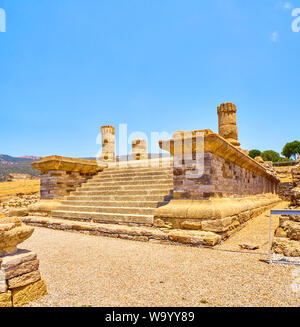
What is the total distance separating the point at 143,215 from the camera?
20.5 feet

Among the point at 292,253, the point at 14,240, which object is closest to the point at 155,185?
the point at 292,253

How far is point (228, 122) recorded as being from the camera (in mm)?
10680

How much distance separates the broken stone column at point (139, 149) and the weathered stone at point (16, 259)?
40.2 ft

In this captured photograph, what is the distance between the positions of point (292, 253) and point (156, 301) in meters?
2.71

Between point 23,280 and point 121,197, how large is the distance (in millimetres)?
5368

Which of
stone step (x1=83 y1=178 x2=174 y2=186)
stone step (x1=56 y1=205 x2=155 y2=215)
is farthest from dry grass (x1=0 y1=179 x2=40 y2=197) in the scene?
stone step (x1=56 y1=205 x2=155 y2=215)

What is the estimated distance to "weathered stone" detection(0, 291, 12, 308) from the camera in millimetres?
2409

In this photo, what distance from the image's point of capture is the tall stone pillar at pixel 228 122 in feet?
34.8

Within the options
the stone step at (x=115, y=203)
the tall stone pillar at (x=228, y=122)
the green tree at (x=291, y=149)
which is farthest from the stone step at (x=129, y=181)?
the green tree at (x=291, y=149)

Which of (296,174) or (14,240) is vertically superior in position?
(296,174)

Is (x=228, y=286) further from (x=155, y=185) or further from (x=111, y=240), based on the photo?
(x=155, y=185)

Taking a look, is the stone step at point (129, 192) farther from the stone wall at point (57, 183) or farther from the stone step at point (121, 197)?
the stone wall at point (57, 183)

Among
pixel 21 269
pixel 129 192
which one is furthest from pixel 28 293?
pixel 129 192
